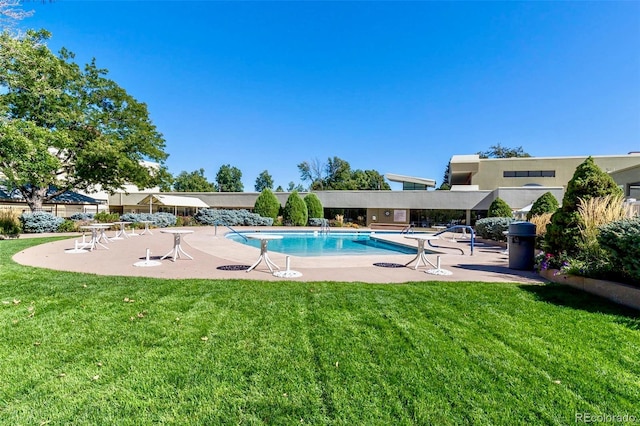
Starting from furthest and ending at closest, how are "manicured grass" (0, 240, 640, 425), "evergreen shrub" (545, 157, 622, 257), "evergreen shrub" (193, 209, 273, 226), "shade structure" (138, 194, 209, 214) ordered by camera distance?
1. "evergreen shrub" (193, 209, 273, 226)
2. "shade structure" (138, 194, 209, 214)
3. "evergreen shrub" (545, 157, 622, 257)
4. "manicured grass" (0, 240, 640, 425)

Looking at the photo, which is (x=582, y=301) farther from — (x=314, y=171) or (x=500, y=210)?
(x=314, y=171)

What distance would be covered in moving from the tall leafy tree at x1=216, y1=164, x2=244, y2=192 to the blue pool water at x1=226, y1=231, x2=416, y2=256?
1928 inches

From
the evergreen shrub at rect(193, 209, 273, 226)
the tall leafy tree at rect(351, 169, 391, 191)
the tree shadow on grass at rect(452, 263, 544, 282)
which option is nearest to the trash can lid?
the tree shadow on grass at rect(452, 263, 544, 282)

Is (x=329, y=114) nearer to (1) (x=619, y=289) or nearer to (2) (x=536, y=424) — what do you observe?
(1) (x=619, y=289)

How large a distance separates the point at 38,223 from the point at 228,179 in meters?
52.2

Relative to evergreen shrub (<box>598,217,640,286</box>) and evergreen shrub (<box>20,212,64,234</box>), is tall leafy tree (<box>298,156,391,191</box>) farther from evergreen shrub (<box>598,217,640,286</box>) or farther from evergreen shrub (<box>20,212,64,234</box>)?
evergreen shrub (<box>598,217,640,286</box>)

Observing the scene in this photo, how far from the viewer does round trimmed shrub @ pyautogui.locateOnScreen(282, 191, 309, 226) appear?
27.6 metres

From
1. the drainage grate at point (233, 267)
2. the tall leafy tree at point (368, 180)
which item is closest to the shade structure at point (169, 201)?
the drainage grate at point (233, 267)

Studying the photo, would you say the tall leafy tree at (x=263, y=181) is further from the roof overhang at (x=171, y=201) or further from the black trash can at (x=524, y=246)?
the black trash can at (x=524, y=246)

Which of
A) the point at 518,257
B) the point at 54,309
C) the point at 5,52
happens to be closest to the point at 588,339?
the point at 518,257

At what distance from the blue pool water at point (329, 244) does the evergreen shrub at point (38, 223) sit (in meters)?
9.30

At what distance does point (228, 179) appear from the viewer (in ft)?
225

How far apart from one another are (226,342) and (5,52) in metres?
10.5

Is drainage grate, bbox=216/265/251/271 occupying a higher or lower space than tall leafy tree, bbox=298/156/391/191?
lower
